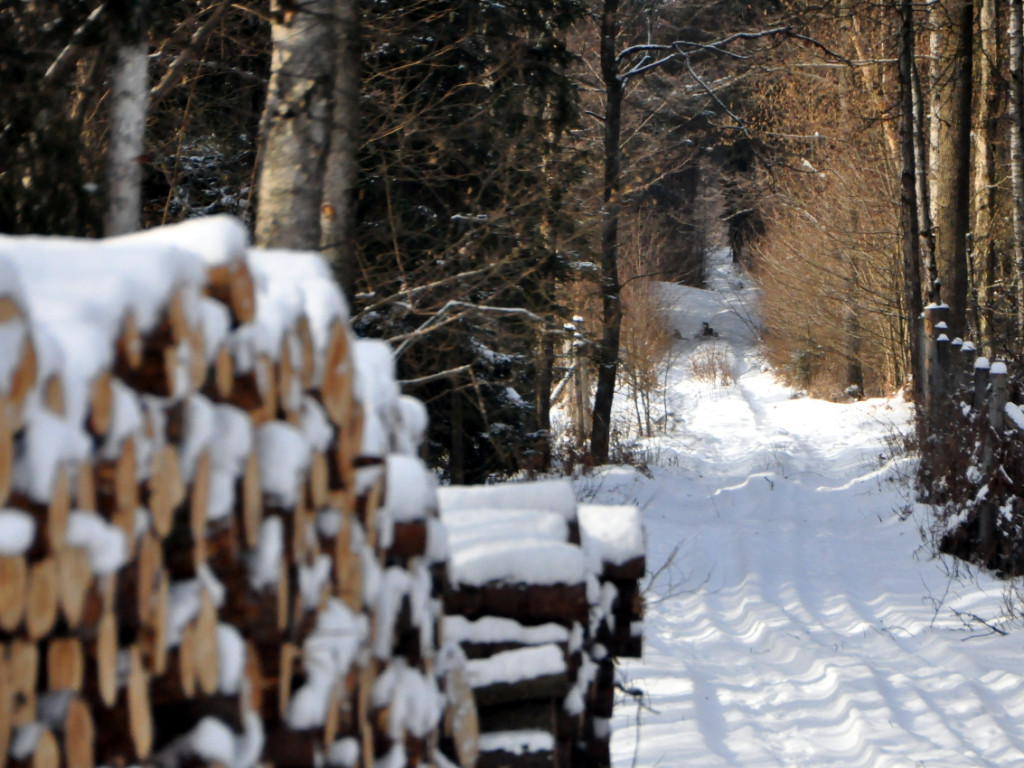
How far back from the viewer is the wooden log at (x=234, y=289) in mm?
1625

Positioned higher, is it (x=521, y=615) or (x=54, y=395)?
(x=54, y=395)

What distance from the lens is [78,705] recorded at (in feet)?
4.68

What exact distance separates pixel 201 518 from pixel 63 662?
0.91 ft

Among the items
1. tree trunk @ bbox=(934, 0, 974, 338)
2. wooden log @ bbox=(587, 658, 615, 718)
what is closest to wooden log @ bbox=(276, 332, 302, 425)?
wooden log @ bbox=(587, 658, 615, 718)

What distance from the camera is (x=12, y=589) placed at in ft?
4.20

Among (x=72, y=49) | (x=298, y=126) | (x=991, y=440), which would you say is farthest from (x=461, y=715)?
(x=991, y=440)

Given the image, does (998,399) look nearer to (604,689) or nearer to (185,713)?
(604,689)

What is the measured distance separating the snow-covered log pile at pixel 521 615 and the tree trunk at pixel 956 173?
10214mm

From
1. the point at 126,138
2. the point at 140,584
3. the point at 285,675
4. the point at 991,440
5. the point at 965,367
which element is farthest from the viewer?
the point at 965,367

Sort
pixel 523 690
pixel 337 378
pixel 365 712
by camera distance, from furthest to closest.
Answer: pixel 523 690, pixel 365 712, pixel 337 378

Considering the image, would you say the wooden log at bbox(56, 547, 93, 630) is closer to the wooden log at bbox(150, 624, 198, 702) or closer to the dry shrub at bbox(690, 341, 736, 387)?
the wooden log at bbox(150, 624, 198, 702)

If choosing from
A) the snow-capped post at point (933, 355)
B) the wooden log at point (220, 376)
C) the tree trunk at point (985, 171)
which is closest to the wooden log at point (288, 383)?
the wooden log at point (220, 376)

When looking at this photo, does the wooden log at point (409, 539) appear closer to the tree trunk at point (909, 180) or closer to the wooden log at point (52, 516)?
the wooden log at point (52, 516)

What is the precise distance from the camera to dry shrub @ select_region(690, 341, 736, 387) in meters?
31.4
